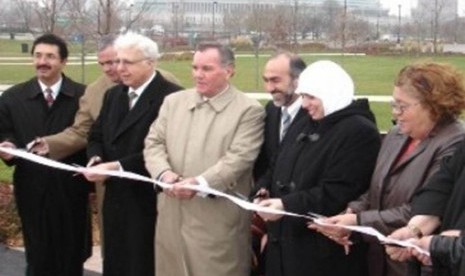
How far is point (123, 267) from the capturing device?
19.6 ft

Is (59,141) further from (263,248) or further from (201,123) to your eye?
(263,248)

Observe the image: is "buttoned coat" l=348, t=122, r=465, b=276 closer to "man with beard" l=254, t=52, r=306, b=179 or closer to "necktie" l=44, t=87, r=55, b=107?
"man with beard" l=254, t=52, r=306, b=179

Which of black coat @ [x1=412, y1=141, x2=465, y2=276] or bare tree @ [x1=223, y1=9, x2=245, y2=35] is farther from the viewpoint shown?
bare tree @ [x1=223, y1=9, x2=245, y2=35]

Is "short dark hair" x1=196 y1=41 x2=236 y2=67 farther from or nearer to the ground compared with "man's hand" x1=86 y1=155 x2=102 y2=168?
farther from the ground

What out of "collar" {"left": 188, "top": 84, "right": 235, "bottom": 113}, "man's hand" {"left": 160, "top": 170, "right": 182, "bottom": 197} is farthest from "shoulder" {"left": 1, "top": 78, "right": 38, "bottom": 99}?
"man's hand" {"left": 160, "top": 170, "right": 182, "bottom": 197}

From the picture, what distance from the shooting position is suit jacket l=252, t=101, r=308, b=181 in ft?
17.4

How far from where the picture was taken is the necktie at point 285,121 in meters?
5.31

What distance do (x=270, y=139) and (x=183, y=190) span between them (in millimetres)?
687

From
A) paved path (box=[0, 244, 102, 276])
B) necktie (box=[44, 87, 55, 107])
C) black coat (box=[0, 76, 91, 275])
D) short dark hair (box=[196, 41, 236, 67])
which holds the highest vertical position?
short dark hair (box=[196, 41, 236, 67])

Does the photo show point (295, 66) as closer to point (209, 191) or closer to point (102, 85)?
point (209, 191)

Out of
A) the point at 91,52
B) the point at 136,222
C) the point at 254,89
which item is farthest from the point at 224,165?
the point at 91,52

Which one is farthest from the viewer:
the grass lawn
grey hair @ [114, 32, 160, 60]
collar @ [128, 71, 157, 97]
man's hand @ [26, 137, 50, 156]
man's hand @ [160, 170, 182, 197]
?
the grass lawn

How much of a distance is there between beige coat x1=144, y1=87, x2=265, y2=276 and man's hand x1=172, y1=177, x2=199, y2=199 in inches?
6.0

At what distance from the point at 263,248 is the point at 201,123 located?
95cm
